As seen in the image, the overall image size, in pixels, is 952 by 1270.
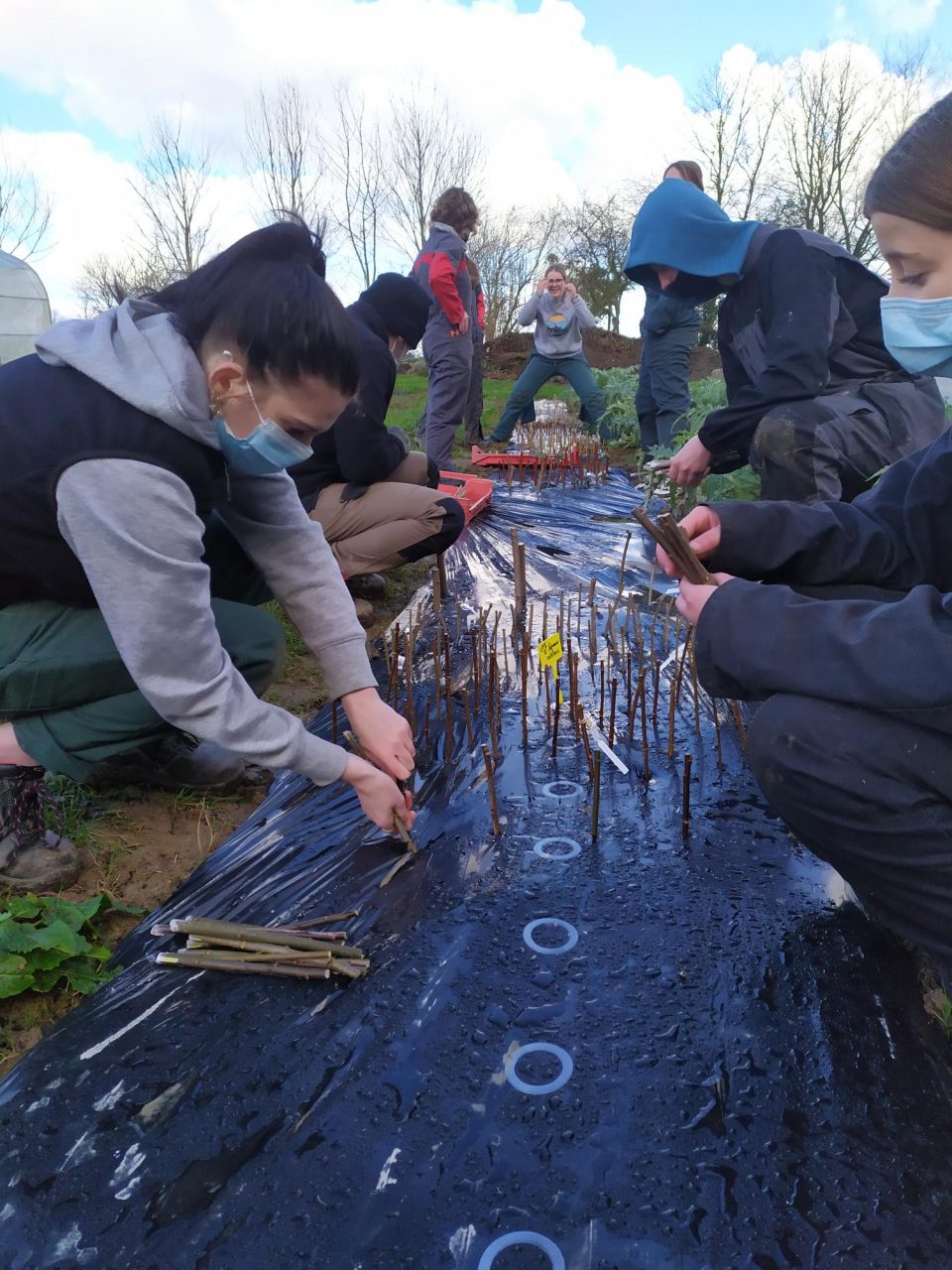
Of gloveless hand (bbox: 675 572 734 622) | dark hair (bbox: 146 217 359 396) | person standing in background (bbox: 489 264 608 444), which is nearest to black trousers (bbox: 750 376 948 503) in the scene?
gloveless hand (bbox: 675 572 734 622)

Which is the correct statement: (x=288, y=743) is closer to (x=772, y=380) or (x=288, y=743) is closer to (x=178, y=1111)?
(x=178, y=1111)

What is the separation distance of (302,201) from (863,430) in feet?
64.3

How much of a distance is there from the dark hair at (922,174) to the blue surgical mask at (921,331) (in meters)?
0.13

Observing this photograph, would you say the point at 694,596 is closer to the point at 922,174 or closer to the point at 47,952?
the point at 922,174

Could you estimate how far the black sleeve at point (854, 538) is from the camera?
1.56 metres

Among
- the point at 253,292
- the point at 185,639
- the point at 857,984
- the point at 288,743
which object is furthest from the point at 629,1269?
the point at 253,292

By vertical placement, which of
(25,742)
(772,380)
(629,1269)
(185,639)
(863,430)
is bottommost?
(629,1269)

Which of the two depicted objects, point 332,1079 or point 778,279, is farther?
point 778,279

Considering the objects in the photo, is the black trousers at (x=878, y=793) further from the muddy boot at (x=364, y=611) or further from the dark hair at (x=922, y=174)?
the muddy boot at (x=364, y=611)

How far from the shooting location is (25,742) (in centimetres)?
168

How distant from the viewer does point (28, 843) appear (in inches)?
65.8

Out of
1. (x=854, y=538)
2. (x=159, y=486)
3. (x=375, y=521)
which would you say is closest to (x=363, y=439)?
(x=375, y=521)

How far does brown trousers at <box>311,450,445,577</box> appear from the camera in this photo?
3055mm

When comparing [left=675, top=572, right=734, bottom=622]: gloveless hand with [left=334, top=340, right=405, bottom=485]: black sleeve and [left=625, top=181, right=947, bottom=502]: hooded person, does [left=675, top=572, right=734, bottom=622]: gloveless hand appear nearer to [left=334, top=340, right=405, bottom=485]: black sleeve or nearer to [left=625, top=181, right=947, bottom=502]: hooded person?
[left=625, top=181, right=947, bottom=502]: hooded person
